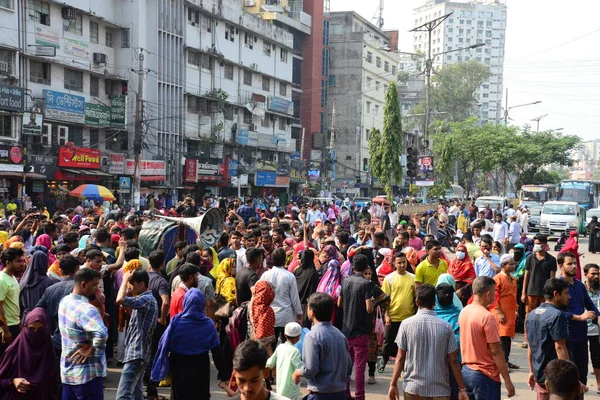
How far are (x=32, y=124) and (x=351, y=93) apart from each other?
3705 centimetres

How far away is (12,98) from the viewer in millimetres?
25828

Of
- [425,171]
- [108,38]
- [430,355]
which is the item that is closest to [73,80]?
[108,38]

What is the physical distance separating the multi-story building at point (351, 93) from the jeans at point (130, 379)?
173ft

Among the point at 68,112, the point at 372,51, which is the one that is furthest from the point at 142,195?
the point at 372,51

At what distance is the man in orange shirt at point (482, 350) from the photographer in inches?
210

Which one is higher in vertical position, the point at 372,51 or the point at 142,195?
the point at 372,51

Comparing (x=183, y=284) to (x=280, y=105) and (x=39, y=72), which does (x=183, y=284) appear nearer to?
(x=39, y=72)

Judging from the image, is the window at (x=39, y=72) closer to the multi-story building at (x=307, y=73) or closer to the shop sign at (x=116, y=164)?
the shop sign at (x=116, y=164)

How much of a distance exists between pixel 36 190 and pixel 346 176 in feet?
118

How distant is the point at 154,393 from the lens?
7.20m

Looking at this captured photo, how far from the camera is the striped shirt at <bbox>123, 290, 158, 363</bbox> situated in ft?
19.7

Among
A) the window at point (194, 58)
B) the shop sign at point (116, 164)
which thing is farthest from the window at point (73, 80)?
the window at point (194, 58)

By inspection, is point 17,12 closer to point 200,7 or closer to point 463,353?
point 200,7

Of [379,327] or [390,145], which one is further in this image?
[390,145]
